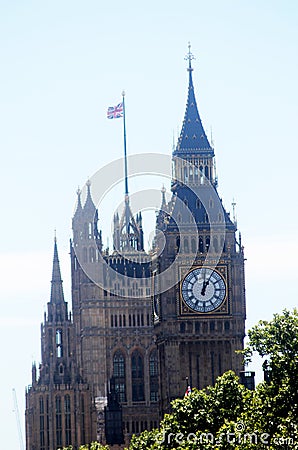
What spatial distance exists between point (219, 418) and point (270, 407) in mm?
17387

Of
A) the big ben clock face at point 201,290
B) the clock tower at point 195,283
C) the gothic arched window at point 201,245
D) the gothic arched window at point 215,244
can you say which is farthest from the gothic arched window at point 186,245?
the gothic arched window at point 215,244

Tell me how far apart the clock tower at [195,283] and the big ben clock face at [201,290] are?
0.10 meters

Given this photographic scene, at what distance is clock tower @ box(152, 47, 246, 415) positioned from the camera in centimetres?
19225

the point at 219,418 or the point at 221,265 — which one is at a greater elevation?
the point at 221,265

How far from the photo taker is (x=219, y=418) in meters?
142

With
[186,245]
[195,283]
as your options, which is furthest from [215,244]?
[195,283]

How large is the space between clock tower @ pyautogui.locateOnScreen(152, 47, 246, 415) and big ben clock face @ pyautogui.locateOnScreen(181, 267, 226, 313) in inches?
3.9

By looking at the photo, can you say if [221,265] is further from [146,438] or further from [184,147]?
[146,438]

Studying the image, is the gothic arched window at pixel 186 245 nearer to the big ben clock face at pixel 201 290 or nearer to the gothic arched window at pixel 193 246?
the gothic arched window at pixel 193 246

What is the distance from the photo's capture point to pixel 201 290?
19162 cm

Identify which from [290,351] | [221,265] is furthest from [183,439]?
[221,265]

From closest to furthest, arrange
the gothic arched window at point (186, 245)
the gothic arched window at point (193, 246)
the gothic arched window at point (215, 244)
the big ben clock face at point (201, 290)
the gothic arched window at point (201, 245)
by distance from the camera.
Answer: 1. the big ben clock face at point (201, 290)
2. the gothic arched window at point (186, 245)
3. the gothic arched window at point (193, 246)
4. the gothic arched window at point (201, 245)
5. the gothic arched window at point (215, 244)

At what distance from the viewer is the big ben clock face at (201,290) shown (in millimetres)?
191500

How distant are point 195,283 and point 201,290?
101 cm
